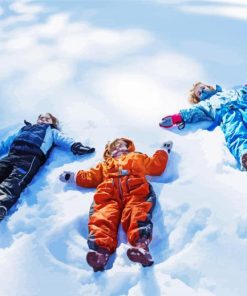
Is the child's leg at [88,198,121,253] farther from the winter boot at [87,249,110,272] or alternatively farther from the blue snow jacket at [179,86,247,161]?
the blue snow jacket at [179,86,247,161]

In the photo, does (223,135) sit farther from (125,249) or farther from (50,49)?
(50,49)

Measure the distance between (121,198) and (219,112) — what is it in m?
1.48

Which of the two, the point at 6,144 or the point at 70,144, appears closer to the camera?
the point at 70,144

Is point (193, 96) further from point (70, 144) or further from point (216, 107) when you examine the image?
point (70, 144)

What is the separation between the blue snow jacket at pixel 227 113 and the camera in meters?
3.30

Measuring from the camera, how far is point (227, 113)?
3637mm

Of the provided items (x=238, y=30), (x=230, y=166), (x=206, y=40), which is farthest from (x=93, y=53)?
(x=230, y=166)

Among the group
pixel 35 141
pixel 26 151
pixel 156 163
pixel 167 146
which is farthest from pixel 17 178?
pixel 167 146

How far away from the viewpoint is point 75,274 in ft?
7.42

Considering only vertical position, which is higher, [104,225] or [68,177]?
[104,225]

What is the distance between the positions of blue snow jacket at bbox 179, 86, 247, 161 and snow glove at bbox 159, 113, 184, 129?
4 cm

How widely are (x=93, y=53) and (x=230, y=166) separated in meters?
3.40

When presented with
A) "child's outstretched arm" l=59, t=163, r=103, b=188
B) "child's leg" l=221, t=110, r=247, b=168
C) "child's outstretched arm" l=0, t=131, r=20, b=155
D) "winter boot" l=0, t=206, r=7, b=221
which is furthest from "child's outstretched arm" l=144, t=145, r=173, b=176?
"child's outstretched arm" l=0, t=131, r=20, b=155

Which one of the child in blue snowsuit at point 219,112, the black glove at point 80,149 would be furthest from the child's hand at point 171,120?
the black glove at point 80,149
